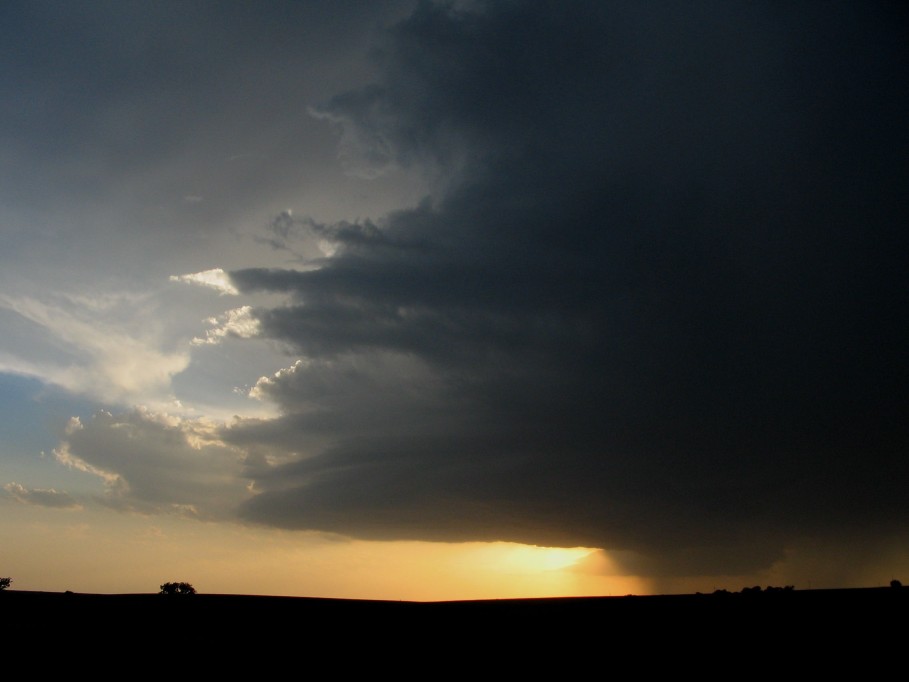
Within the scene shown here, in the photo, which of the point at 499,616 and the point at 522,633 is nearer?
the point at 522,633

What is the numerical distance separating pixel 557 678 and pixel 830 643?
517 inches

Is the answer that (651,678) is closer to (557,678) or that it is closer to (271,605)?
(557,678)

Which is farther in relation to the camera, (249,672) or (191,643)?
(191,643)

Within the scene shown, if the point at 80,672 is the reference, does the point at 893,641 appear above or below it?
above

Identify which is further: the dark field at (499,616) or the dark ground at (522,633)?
the dark field at (499,616)

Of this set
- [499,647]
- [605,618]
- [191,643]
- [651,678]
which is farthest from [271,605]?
[651,678]

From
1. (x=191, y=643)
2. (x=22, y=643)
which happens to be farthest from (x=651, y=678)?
(x=22, y=643)

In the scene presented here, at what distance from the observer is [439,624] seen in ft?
120

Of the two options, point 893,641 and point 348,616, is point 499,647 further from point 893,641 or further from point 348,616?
point 893,641

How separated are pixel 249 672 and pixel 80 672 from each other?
8270 millimetres

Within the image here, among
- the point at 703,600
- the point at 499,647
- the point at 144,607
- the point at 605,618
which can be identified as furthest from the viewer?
the point at 144,607

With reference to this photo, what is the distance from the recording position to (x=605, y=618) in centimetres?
3541

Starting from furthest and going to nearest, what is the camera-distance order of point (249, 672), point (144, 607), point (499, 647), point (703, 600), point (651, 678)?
point (144, 607), point (703, 600), point (499, 647), point (249, 672), point (651, 678)

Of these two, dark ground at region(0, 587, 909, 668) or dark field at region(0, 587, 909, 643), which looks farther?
dark field at region(0, 587, 909, 643)
